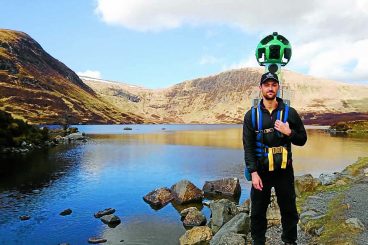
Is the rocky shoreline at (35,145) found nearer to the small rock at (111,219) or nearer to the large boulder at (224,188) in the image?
the large boulder at (224,188)

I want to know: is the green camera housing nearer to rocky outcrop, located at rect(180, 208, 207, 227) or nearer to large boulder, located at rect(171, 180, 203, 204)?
rocky outcrop, located at rect(180, 208, 207, 227)

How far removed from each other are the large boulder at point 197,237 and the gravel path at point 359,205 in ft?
28.5

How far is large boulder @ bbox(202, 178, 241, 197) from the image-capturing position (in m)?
37.4

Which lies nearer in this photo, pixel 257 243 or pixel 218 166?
pixel 257 243

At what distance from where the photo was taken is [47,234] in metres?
25.5

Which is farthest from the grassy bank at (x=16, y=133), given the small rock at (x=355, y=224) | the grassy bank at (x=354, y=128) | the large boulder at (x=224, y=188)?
the grassy bank at (x=354, y=128)

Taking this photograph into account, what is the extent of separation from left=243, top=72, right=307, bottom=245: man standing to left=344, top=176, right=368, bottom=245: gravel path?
570 centimetres

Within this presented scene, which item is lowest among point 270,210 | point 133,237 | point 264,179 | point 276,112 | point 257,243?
point 133,237

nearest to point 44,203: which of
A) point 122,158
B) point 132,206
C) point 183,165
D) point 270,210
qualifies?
point 132,206

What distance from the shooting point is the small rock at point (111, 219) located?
2806cm

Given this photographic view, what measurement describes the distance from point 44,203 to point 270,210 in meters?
23.5

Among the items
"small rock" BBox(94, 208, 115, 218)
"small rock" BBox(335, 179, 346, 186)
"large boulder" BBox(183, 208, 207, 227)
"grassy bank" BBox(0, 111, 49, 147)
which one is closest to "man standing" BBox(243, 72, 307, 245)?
"large boulder" BBox(183, 208, 207, 227)

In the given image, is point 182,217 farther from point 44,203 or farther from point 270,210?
point 44,203

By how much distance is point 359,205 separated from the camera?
63.6 feet
